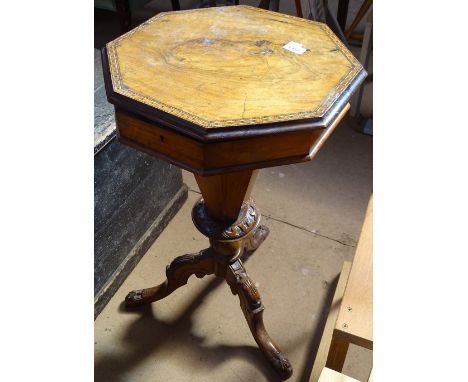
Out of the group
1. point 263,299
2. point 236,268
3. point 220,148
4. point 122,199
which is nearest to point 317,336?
point 263,299

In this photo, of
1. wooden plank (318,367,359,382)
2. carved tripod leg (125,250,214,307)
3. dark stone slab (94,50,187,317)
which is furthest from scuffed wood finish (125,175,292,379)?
wooden plank (318,367,359,382)

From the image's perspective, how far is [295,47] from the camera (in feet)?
3.97

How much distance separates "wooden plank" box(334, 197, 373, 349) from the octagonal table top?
50cm

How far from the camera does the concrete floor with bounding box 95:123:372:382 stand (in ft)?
5.20

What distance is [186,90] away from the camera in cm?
101

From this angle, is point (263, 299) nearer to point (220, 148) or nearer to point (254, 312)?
point (254, 312)

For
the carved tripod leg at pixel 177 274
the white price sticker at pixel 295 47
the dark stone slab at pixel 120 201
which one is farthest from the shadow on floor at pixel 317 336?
the white price sticker at pixel 295 47

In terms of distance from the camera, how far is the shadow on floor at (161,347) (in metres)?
1.57

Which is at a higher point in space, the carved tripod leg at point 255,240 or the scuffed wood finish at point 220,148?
the scuffed wood finish at point 220,148

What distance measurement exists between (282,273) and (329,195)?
561mm

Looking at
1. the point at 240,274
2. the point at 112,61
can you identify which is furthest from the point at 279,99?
the point at 240,274

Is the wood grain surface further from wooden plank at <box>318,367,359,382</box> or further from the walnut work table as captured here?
wooden plank at <box>318,367,359,382</box>

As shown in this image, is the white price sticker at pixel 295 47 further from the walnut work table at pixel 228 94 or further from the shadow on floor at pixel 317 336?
the shadow on floor at pixel 317 336

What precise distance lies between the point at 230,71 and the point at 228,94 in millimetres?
119
